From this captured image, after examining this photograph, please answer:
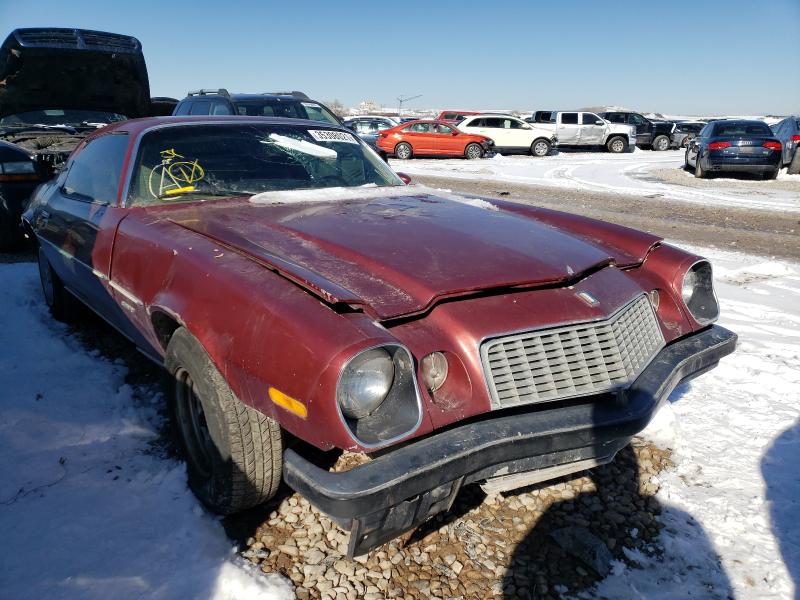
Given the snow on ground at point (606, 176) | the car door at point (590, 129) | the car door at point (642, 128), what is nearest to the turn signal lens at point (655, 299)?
the snow on ground at point (606, 176)

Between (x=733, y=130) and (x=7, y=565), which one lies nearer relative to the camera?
(x=7, y=565)

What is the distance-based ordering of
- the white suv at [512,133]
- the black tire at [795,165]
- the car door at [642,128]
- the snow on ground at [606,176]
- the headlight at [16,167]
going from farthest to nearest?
the car door at [642,128], the white suv at [512,133], the black tire at [795,165], the snow on ground at [606,176], the headlight at [16,167]

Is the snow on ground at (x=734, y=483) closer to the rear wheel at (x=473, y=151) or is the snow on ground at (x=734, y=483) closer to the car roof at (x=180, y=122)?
the car roof at (x=180, y=122)

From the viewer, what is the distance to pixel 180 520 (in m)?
2.39

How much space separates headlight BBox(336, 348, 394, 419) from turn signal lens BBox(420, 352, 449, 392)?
161 millimetres

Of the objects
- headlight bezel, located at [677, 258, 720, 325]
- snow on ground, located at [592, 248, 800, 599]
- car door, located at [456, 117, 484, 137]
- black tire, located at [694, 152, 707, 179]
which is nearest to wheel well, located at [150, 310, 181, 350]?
snow on ground, located at [592, 248, 800, 599]

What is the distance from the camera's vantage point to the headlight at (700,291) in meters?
2.99

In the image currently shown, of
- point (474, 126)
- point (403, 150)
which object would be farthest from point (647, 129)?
point (403, 150)

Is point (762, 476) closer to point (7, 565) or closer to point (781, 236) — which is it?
point (7, 565)

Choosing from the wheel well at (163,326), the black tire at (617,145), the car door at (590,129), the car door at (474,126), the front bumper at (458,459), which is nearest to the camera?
the front bumper at (458,459)

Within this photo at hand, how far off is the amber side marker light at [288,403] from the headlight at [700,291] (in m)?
2.04

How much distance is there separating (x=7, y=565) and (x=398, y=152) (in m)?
19.4

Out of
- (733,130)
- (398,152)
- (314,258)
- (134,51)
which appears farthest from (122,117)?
(733,130)

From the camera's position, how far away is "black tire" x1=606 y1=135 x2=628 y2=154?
981 inches
